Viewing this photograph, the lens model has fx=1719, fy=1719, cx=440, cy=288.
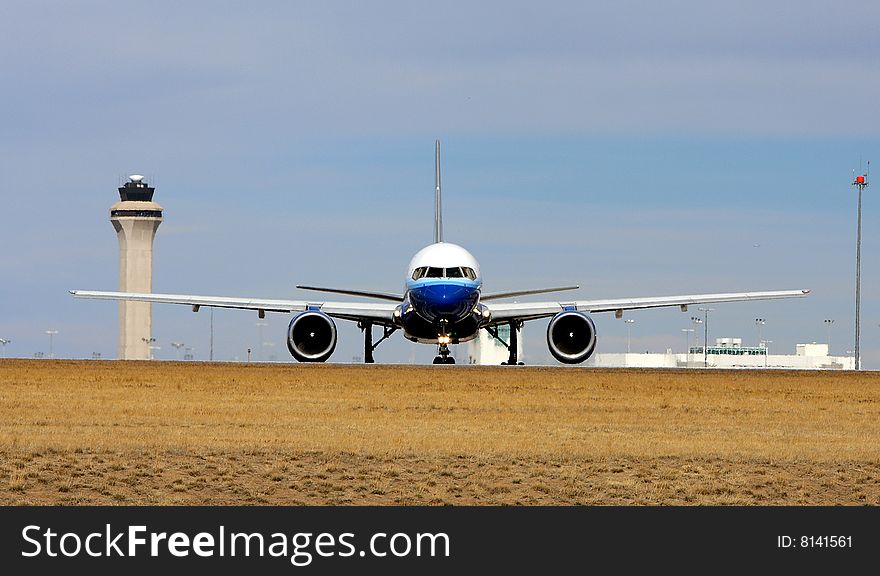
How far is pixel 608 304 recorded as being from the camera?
77062 millimetres

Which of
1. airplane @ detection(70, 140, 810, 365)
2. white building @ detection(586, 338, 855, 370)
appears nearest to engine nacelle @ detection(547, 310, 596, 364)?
airplane @ detection(70, 140, 810, 365)

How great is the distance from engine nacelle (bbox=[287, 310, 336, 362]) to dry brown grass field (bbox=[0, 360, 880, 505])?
12310 millimetres

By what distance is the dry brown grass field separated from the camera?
31.8 meters

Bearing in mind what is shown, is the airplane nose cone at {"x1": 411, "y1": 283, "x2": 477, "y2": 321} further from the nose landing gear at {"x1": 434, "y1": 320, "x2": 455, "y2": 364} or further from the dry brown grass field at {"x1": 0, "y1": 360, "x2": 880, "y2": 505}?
the dry brown grass field at {"x1": 0, "y1": 360, "x2": 880, "y2": 505}

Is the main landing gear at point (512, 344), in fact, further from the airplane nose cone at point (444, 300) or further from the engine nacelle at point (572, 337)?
the airplane nose cone at point (444, 300)

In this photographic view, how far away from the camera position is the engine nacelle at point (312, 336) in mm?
70625

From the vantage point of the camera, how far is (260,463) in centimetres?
3425

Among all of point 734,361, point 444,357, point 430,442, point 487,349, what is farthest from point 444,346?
point 734,361

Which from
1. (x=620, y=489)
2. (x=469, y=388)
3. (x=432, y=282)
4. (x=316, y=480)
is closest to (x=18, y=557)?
(x=316, y=480)

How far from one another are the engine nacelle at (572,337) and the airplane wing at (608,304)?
2.60 metres

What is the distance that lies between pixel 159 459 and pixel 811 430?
54.7 feet

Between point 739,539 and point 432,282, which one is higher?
point 432,282

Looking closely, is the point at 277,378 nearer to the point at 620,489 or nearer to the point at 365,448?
the point at 365,448

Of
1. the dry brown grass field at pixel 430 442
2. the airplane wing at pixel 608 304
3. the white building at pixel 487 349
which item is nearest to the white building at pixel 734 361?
the white building at pixel 487 349
